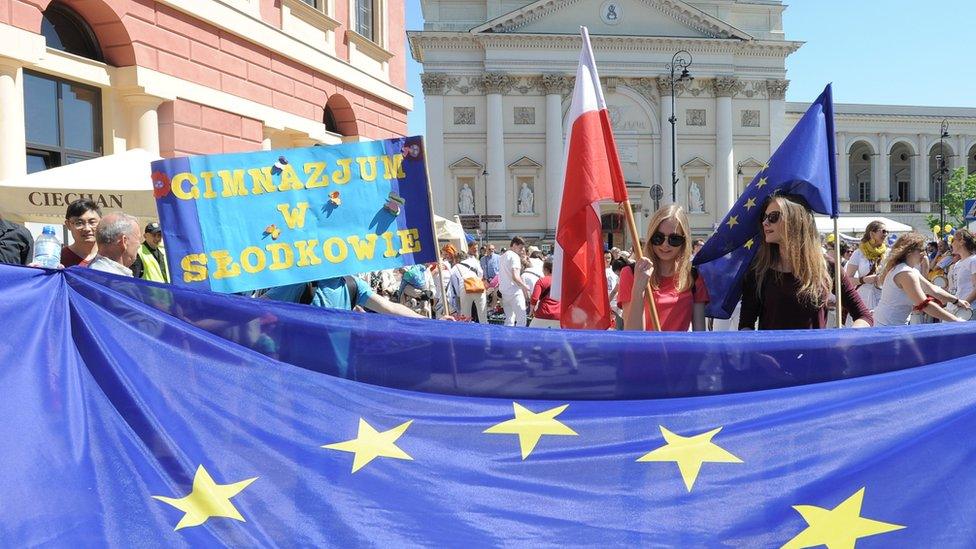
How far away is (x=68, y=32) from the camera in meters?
10.1

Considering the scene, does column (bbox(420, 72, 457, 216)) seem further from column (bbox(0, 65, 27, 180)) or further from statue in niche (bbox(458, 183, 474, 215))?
column (bbox(0, 65, 27, 180))

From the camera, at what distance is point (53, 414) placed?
2.81 m

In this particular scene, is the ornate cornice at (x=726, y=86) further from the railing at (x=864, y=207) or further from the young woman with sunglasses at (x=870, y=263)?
the young woman with sunglasses at (x=870, y=263)

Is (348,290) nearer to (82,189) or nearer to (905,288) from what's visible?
(82,189)

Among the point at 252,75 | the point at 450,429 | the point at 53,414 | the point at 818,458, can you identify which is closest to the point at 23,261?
the point at 53,414

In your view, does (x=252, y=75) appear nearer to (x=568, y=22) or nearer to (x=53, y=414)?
(x=53, y=414)

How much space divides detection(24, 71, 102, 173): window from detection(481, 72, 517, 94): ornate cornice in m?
43.2

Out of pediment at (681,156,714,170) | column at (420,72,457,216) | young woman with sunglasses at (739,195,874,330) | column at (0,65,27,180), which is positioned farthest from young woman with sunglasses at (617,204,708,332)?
pediment at (681,156,714,170)

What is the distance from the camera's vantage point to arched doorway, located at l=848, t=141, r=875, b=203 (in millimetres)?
71875

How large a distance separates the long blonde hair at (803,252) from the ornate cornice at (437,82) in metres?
50.1

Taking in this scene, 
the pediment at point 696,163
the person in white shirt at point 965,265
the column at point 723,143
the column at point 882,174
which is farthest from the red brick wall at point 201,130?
the column at point 882,174

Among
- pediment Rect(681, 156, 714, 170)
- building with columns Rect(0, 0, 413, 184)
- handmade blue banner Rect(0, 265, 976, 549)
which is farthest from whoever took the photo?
pediment Rect(681, 156, 714, 170)

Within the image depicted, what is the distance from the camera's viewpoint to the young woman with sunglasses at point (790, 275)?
12.3 ft

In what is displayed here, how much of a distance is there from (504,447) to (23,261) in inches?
192
